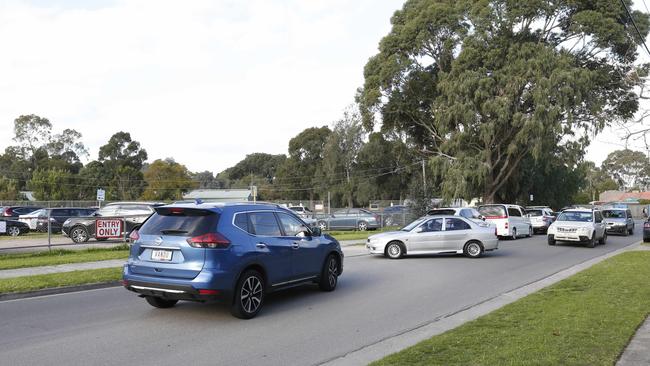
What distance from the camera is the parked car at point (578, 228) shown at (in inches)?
915

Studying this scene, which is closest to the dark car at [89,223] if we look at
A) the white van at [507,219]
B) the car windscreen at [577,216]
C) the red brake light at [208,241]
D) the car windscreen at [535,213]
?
the red brake light at [208,241]

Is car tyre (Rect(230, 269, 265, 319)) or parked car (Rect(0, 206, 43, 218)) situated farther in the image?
parked car (Rect(0, 206, 43, 218))

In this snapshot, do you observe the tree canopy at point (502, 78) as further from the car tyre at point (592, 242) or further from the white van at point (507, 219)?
the car tyre at point (592, 242)

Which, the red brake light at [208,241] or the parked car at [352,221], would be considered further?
the parked car at [352,221]

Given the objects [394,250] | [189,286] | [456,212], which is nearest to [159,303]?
[189,286]

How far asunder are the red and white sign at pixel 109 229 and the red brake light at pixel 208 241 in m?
13.6

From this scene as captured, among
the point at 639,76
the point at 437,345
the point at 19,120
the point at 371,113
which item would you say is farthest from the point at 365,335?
the point at 19,120

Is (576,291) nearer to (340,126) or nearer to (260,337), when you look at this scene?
(260,337)

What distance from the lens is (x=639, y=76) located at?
12344 millimetres

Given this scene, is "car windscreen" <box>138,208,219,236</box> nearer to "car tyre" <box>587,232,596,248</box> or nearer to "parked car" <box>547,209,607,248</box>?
"parked car" <box>547,209,607,248</box>

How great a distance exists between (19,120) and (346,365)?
112100mm

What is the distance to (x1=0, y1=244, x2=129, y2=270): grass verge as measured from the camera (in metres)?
15.0

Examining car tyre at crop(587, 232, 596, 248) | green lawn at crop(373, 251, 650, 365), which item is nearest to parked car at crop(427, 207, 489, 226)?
car tyre at crop(587, 232, 596, 248)

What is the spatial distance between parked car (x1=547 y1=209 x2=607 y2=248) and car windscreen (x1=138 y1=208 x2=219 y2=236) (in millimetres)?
19466
